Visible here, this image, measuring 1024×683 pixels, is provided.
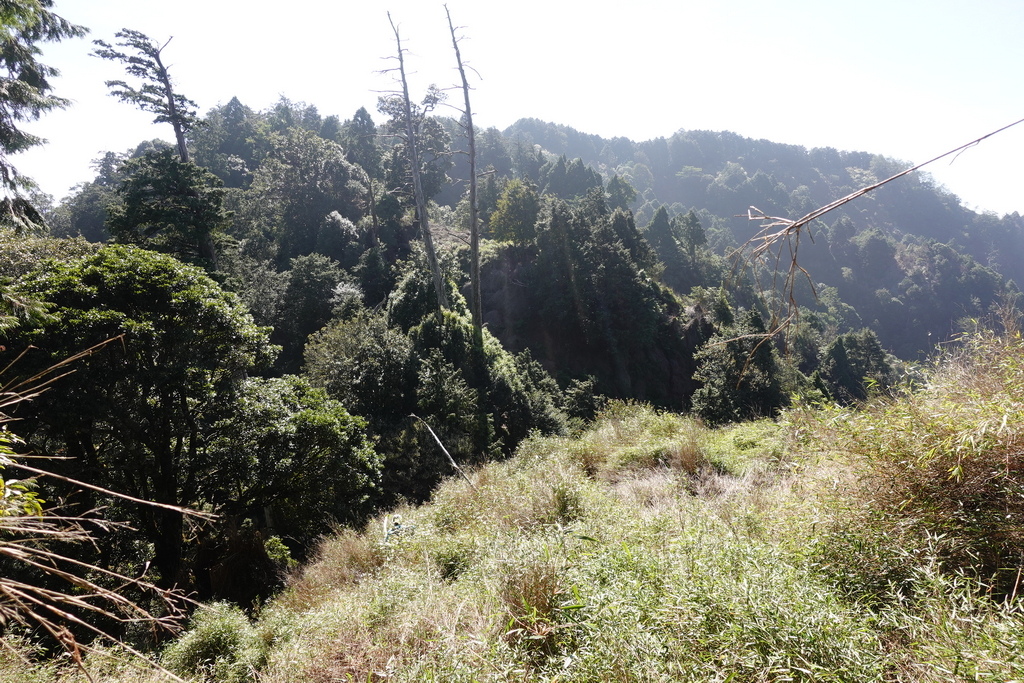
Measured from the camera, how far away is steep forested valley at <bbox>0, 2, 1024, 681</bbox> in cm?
455

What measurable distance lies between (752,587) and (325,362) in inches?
504

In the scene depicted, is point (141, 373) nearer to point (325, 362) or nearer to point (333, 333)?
point (325, 362)

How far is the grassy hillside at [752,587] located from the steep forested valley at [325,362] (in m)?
0.09

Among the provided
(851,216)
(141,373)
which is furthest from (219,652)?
(851,216)

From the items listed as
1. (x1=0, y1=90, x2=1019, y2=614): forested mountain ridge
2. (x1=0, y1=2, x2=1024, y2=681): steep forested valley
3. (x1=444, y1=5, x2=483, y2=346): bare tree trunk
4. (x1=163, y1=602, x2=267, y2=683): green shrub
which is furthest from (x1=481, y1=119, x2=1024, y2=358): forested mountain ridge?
(x1=163, y1=602, x2=267, y2=683): green shrub

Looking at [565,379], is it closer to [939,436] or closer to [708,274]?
→ [939,436]

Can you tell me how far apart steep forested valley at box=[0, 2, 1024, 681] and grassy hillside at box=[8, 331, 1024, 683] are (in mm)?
89

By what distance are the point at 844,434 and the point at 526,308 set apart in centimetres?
2097

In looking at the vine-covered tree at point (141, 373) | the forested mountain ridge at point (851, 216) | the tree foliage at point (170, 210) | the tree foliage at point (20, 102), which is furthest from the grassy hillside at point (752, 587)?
the forested mountain ridge at point (851, 216)

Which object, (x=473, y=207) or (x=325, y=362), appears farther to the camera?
(x=473, y=207)

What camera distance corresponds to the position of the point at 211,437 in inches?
313

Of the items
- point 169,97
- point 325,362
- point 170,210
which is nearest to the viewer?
point 325,362

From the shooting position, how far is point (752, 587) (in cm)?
245

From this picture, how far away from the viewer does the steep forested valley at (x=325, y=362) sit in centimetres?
455
